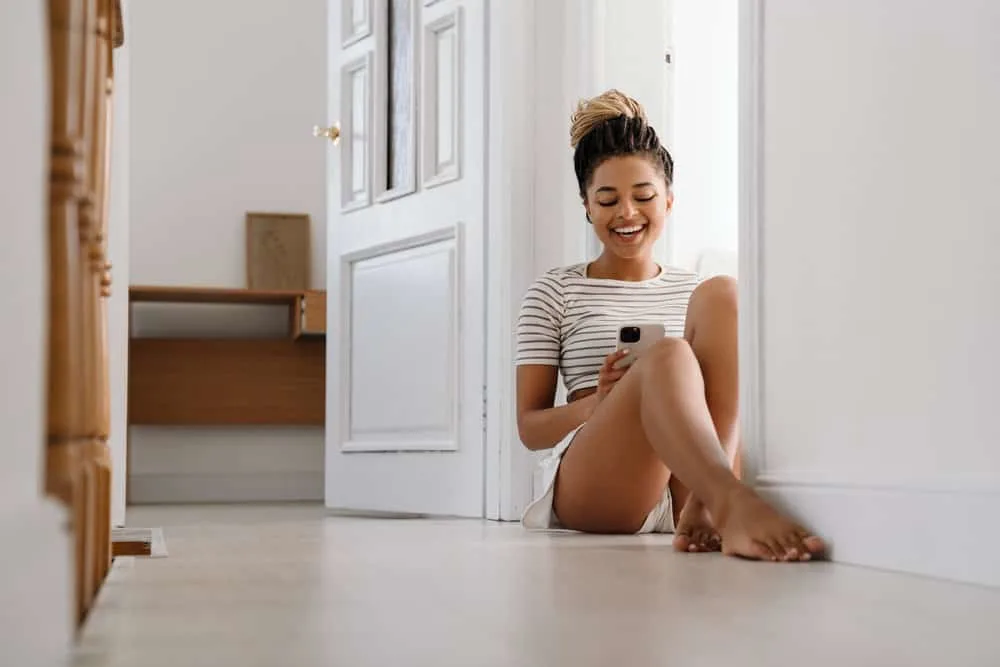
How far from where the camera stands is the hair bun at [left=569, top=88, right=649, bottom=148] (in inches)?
104

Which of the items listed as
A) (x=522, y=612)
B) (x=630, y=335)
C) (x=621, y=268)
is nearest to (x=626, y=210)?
(x=621, y=268)

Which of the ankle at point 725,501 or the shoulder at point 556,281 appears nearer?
the ankle at point 725,501

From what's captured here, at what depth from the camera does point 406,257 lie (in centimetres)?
348

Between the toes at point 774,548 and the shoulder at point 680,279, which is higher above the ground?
the shoulder at point 680,279

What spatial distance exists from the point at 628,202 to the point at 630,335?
35cm

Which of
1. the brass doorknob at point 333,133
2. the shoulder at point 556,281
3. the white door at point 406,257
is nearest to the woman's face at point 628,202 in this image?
the shoulder at point 556,281

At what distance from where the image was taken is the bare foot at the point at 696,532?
198 centimetres

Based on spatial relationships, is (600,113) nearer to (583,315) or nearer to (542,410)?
(583,315)

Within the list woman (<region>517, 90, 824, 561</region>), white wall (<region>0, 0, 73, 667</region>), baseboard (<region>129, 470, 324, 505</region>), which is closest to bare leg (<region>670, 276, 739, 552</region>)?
woman (<region>517, 90, 824, 561</region>)

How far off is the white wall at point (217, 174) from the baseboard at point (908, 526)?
3436 mm

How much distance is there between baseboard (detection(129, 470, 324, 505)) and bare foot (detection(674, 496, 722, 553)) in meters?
3.17

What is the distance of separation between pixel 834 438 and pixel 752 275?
347 millimetres

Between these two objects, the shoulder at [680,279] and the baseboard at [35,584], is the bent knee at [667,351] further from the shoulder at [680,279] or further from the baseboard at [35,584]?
the baseboard at [35,584]

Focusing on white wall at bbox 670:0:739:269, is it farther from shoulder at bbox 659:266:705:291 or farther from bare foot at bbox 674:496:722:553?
bare foot at bbox 674:496:722:553
